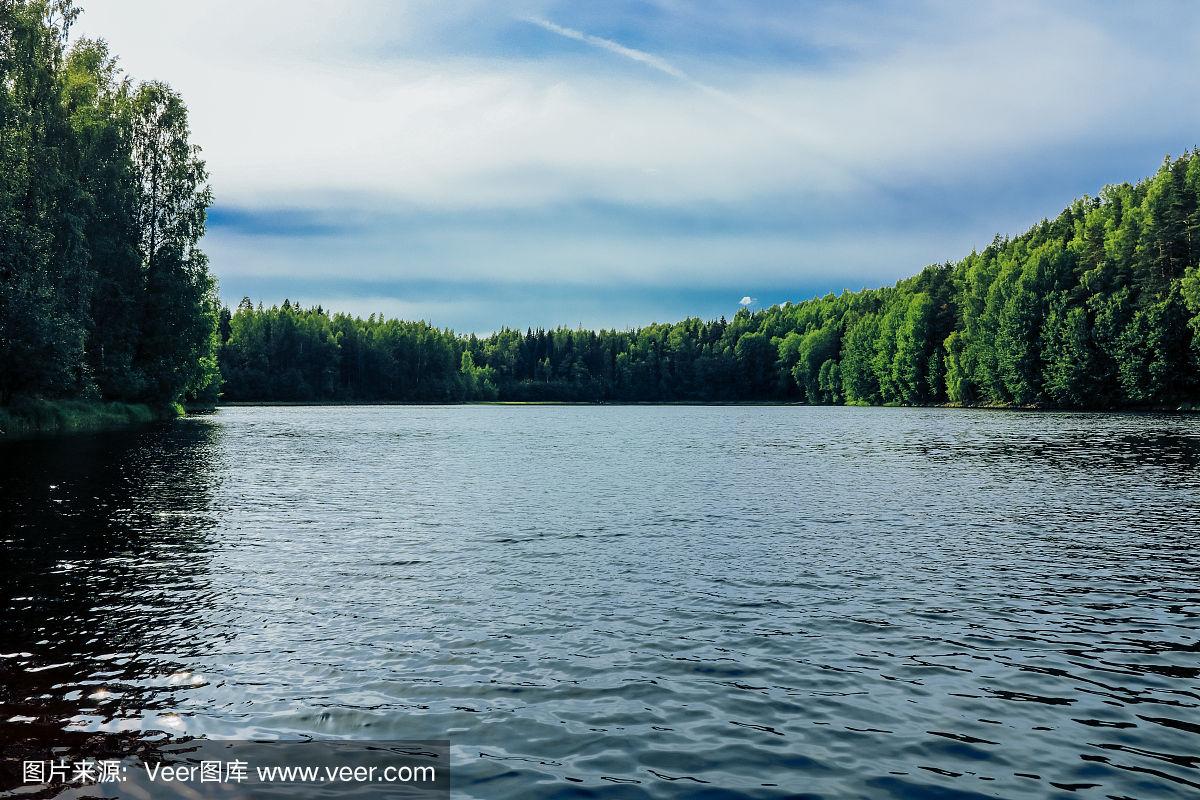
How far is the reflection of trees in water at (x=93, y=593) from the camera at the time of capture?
36.7 feet

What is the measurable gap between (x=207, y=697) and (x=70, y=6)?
6954 centimetres

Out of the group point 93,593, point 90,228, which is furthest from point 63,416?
point 93,593

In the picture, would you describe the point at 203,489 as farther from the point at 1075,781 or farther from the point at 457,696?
the point at 1075,781

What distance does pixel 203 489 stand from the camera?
3525 centimetres

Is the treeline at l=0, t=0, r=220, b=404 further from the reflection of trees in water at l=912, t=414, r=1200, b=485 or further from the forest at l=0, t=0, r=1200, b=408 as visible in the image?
the reflection of trees in water at l=912, t=414, r=1200, b=485

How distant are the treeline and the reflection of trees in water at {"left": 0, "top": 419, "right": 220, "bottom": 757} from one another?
2065 cm

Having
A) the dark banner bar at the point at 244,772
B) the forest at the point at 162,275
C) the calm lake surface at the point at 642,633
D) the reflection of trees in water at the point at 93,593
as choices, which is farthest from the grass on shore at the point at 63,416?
the dark banner bar at the point at 244,772

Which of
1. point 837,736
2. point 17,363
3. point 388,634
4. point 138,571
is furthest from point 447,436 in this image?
point 837,736

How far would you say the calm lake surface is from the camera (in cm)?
1009

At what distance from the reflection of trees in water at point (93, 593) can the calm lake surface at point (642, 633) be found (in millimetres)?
85

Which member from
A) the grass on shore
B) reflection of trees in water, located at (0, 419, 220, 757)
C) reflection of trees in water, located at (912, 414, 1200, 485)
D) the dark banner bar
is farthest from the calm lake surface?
the grass on shore

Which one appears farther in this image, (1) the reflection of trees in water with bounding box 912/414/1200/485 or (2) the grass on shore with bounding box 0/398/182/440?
(2) the grass on shore with bounding box 0/398/182/440

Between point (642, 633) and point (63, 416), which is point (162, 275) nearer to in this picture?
point (63, 416)

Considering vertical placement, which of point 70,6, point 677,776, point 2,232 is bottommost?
point 677,776
